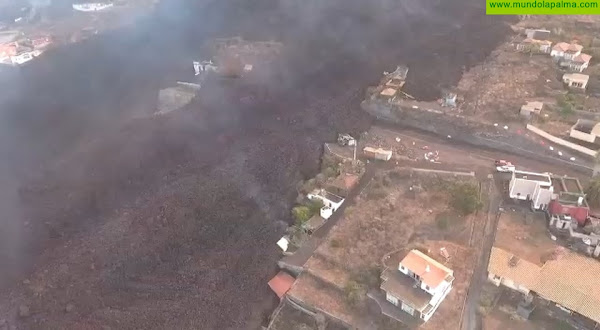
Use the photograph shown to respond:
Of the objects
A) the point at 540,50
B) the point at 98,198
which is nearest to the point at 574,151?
the point at 540,50

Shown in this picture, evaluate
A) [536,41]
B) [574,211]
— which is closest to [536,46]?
[536,41]

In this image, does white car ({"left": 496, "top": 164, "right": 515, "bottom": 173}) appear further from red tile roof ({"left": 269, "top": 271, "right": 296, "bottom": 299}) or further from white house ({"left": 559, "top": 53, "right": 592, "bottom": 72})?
white house ({"left": 559, "top": 53, "right": 592, "bottom": 72})

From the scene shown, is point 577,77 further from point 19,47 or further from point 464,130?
point 19,47

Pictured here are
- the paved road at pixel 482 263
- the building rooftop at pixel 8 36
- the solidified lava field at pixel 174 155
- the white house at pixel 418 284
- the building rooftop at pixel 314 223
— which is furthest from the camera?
the building rooftop at pixel 8 36

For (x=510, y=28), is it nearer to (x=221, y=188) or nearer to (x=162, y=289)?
(x=221, y=188)

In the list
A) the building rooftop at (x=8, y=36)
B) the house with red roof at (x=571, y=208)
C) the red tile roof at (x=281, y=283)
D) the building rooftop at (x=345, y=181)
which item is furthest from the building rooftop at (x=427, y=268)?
the building rooftop at (x=8, y=36)

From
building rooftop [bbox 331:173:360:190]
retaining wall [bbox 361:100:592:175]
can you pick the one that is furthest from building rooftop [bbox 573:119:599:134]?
building rooftop [bbox 331:173:360:190]

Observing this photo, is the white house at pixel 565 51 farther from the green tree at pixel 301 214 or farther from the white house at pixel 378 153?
the green tree at pixel 301 214
